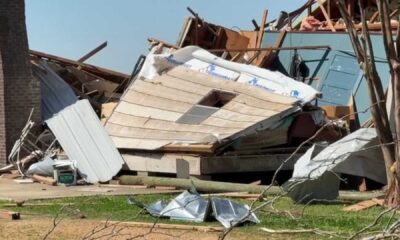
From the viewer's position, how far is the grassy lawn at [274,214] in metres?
10.1

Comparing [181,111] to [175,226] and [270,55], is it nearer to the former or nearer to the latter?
[270,55]

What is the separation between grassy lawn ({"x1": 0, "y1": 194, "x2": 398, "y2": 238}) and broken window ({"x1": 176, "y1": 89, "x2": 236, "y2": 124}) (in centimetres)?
330

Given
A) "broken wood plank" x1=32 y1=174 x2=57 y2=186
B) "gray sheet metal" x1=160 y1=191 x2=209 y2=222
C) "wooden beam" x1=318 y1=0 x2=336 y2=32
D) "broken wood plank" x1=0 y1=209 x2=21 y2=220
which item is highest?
"wooden beam" x1=318 y1=0 x2=336 y2=32

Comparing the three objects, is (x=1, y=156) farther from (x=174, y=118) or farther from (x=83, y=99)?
Result: (x=174, y=118)

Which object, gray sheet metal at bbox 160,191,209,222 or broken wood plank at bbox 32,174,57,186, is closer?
gray sheet metal at bbox 160,191,209,222

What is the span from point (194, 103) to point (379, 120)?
20.7 feet

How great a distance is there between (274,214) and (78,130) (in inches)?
371

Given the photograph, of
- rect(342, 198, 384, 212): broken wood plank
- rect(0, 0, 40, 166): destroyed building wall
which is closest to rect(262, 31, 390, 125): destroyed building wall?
rect(342, 198, 384, 212): broken wood plank

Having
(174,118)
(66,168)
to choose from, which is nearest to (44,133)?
(66,168)

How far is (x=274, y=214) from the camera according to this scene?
10758mm

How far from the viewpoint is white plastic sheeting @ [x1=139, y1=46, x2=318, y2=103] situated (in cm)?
1794

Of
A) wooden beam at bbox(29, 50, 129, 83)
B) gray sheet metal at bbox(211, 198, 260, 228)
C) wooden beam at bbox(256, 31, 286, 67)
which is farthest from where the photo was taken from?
wooden beam at bbox(29, 50, 129, 83)

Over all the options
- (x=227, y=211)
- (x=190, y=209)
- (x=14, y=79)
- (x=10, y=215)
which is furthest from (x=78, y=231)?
(x=14, y=79)

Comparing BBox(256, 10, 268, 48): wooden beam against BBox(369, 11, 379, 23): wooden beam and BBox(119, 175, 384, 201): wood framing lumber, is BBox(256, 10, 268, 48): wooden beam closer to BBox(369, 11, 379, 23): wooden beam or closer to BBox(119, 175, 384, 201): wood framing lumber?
BBox(369, 11, 379, 23): wooden beam
